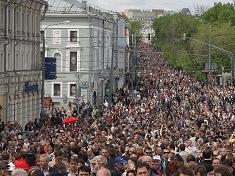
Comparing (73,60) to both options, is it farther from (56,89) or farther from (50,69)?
(50,69)

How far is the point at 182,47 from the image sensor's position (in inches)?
4926

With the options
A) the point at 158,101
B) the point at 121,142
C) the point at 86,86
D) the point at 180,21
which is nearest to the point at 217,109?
the point at 158,101

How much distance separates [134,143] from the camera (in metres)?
22.8

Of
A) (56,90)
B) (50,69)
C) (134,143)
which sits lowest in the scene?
(56,90)

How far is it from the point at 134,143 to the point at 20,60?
28791mm

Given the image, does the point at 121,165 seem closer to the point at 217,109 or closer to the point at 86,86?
the point at 217,109

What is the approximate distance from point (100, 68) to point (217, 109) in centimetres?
3021

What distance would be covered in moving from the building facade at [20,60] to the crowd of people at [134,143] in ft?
6.21

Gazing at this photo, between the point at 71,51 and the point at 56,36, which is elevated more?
the point at 56,36

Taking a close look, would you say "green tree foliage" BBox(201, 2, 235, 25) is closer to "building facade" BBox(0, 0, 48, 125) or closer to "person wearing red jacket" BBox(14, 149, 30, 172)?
"building facade" BBox(0, 0, 48, 125)

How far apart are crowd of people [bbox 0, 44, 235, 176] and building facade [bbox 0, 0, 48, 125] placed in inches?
74.5

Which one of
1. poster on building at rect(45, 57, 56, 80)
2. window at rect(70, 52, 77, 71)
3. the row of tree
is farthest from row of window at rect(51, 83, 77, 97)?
poster on building at rect(45, 57, 56, 80)

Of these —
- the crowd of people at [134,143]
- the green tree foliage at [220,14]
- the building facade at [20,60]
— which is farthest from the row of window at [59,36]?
the green tree foliage at [220,14]

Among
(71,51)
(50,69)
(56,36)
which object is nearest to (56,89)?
(71,51)
